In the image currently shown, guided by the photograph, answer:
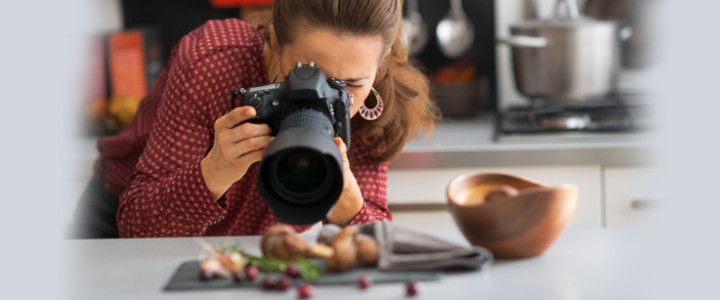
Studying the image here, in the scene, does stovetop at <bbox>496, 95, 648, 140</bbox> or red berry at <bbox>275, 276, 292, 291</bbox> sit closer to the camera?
red berry at <bbox>275, 276, 292, 291</bbox>

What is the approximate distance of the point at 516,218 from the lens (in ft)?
3.14

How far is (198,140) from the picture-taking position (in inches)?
53.4

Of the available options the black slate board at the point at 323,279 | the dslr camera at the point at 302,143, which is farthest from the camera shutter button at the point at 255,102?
the black slate board at the point at 323,279

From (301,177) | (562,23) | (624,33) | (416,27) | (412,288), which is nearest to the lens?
(412,288)

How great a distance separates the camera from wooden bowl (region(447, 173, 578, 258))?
37.4 inches

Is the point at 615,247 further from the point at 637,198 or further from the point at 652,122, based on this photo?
the point at 652,122

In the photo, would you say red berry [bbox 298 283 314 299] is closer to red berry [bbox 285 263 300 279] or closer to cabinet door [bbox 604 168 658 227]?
red berry [bbox 285 263 300 279]

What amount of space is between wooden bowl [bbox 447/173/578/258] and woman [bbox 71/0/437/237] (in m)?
0.18

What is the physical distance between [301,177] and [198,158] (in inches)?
15.7

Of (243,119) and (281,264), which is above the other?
(243,119)

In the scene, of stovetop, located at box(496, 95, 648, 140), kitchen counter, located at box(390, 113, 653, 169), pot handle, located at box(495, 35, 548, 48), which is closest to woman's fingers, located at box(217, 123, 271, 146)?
kitchen counter, located at box(390, 113, 653, 169)

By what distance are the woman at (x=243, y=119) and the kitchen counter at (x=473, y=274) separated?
15 cm

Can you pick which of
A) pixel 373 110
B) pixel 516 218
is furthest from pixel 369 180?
pixel 516 218

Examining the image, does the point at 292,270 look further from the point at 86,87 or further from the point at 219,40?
the point at 86,87
